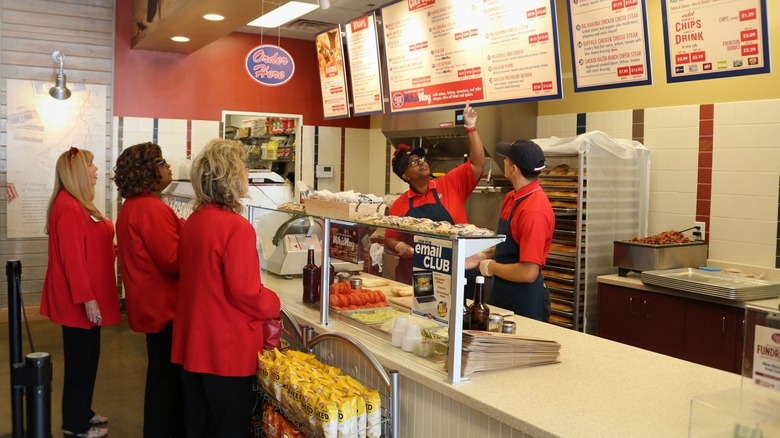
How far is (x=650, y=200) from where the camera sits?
540 centimetres

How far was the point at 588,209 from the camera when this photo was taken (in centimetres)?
504

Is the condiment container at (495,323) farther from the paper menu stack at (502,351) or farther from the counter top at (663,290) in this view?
the counter top at (663,290)

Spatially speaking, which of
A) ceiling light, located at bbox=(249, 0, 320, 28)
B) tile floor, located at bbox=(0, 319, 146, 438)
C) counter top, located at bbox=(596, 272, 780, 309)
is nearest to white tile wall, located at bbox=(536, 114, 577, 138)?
counter top, located at bbox=(596, 272, 780, 309)

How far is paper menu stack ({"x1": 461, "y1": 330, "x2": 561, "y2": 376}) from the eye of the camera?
2.23 metres

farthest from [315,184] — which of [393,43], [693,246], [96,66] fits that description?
[693,246]

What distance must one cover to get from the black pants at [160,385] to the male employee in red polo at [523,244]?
1.70 meters

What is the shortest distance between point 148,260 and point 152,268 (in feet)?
0.15

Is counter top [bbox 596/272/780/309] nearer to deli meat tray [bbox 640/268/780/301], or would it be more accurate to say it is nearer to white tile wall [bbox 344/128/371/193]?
deli meat tray [bbox 640/268/780/301]

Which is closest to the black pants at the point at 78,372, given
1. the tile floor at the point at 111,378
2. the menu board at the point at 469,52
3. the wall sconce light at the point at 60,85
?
the tile floor at the point at 111,378

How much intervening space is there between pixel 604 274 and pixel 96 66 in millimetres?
5676

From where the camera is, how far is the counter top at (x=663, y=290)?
13.5 feet

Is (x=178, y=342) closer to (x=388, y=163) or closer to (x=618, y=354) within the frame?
(x=618, y=354)

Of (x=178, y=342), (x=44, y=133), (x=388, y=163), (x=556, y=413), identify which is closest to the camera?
(x=556, y=413)

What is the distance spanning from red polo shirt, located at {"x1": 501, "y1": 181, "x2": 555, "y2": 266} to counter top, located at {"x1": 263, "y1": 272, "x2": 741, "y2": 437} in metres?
0.62
